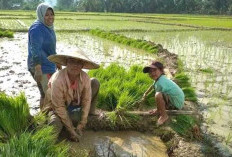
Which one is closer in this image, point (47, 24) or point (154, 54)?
point (47, 24)

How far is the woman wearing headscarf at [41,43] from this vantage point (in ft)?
11.2

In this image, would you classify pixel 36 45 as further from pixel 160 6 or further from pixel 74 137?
pixel 160 6

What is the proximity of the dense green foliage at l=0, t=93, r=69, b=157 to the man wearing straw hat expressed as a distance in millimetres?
188

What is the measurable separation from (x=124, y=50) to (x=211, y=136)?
658 cm

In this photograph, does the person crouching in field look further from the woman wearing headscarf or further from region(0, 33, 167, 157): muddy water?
the woman wearing headscarf

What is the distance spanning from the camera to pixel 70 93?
3109mm

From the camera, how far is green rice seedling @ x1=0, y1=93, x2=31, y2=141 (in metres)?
2.77

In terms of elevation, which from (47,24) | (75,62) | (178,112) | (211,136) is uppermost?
(47,24)

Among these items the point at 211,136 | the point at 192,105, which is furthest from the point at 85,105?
the point at 192,105

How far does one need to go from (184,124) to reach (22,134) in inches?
72.5

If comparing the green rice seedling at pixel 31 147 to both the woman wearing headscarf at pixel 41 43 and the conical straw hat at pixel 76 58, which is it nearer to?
the conical straw hat at pixel 76 58

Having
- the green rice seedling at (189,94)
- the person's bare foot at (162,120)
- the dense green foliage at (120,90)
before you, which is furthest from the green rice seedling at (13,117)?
the green rice seedling at (189,94)

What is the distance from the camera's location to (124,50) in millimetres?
9883

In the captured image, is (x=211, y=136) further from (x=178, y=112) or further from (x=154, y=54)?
(x=154, y=54)
